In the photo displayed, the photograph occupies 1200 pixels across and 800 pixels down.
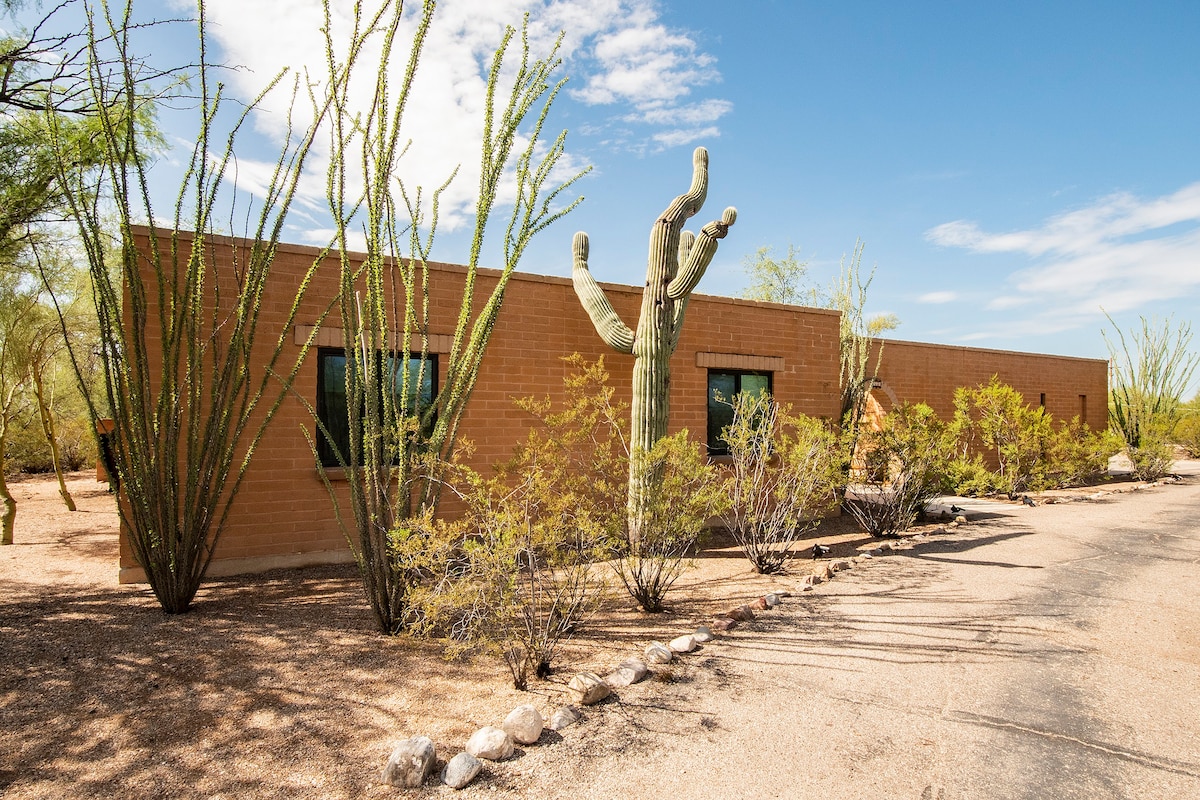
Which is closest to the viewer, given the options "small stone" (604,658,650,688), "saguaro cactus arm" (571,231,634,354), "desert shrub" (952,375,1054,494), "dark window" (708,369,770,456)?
"small stone" (604,658,650,688)

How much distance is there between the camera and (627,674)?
3516mm

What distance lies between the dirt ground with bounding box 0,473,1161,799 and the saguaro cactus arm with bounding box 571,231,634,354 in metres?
2.74

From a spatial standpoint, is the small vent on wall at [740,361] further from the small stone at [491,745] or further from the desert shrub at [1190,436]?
the desert shrub at [1190,436]

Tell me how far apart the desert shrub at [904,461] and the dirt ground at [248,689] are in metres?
3.64

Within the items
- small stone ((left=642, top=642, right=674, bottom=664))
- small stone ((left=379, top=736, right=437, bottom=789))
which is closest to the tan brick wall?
small stone ((left=642, top=642, right=674, bottom=664))

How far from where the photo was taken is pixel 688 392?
832 cm

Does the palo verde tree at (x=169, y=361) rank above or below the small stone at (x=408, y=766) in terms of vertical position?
above

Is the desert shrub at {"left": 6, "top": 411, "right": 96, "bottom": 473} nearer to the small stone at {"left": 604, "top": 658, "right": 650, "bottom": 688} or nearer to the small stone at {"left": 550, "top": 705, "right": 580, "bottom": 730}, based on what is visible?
the small stone at {"left": 604, "top": 658, "right": 650, "bottom": 688}

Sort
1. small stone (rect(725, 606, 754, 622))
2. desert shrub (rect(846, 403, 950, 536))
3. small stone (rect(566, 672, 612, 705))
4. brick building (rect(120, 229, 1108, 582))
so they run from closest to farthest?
small stone (rect(566, 672, 612, 705)) → small stone (rect(725, 606, 754, 622)) → brick building (rect(120, 229, 1108, 582)) → desert shrub (rect(846, 403, 950, 536))

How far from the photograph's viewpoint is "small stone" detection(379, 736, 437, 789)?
249 centimetres

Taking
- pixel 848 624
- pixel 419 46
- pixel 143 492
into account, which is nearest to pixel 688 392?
pixel 848 624

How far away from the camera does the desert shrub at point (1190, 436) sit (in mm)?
21781

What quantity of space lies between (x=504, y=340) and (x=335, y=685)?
435cm

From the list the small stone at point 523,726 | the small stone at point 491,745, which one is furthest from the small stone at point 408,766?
the small stone at point 523,726
